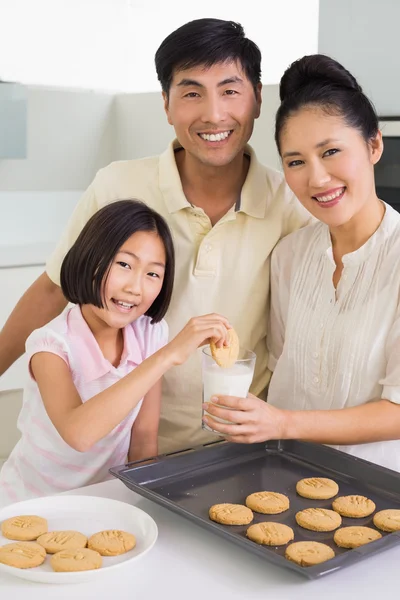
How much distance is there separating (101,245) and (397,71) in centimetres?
166

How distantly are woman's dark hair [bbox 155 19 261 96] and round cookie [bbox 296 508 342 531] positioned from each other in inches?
46.3

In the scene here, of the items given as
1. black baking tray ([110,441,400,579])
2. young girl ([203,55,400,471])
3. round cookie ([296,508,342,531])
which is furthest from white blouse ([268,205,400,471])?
round cookie ([296,508,342,531])

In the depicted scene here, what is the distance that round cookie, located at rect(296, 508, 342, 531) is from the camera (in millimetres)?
1338

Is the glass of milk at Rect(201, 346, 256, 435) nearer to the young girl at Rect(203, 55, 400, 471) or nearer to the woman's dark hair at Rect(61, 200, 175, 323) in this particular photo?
the young girl at Rect(203, 55, 400, 471)

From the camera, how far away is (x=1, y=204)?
13.9 feet

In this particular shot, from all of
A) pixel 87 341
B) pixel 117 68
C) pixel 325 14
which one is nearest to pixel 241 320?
pixel 87 341

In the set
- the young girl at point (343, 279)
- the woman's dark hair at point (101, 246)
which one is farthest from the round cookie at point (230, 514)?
the woman's dark hair at point (101, 246)

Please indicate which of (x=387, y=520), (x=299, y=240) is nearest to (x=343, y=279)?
(x=299, y=240)

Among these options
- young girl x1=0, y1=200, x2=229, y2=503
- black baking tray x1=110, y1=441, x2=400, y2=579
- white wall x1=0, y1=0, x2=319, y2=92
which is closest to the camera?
black baking tray x1=110, y1=441, x2=400, y2=579

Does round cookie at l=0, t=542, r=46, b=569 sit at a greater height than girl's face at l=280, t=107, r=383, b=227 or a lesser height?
lesser

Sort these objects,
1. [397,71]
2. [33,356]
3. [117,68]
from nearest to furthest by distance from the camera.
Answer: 1. [33,356]
2. [397,71]
3. [117,68]

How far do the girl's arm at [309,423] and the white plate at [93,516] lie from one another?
0.28m

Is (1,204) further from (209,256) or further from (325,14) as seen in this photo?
(209,256)

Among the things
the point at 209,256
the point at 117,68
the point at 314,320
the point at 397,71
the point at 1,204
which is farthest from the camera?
the point at 117,68
